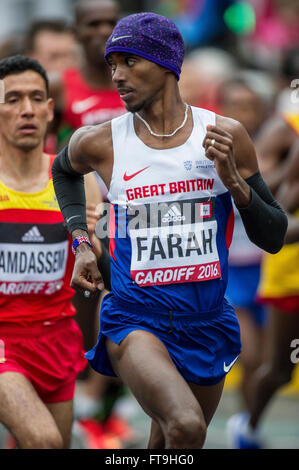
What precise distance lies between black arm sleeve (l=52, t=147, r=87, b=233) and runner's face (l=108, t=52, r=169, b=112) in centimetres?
51

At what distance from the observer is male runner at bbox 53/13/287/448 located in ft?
16.2

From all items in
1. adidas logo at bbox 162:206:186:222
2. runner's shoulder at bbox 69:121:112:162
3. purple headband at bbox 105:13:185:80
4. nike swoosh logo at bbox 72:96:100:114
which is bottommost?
adidas logo at bbox 162:206:186:222

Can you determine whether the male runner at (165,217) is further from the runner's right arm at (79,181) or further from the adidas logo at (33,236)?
the adidas logo at (33,236)

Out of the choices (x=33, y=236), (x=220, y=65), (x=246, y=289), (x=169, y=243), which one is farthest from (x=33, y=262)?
(x=220, y=65)

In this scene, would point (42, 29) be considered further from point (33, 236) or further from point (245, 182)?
point (245, 182)

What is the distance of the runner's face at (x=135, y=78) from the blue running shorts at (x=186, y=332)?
38.1 inches

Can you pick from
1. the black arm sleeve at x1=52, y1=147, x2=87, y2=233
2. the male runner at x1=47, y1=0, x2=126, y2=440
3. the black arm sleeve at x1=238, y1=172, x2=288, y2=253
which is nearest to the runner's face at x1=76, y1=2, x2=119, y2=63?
the male runner at x1=47, y1=0, x2=126, y2=440


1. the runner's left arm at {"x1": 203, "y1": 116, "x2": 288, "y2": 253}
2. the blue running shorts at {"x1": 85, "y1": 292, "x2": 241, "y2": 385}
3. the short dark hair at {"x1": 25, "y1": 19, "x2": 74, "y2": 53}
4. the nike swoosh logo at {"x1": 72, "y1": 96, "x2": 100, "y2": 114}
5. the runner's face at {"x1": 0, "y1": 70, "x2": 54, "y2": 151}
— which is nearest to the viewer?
the runner's left arm at {"x1": 203, "y1": 116, "x2": 288, "y2": 253}

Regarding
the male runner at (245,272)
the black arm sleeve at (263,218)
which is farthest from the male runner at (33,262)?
the male runner at (245,272)

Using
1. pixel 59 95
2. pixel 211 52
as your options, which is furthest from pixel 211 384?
pixel 211 52

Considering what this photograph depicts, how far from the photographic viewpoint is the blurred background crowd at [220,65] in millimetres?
8172

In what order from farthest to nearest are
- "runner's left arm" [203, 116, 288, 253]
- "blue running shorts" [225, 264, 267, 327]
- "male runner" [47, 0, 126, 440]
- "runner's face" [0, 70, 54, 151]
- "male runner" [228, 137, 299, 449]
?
"blue running shorts" [225, 264, 267, 327], "male runner" [47, 0, 126, 440], "male runner" [228, 137, 299, 449], "runner's face" [0, 70, 54, 151], "runner's left arm" [203, 116, 288, 253]

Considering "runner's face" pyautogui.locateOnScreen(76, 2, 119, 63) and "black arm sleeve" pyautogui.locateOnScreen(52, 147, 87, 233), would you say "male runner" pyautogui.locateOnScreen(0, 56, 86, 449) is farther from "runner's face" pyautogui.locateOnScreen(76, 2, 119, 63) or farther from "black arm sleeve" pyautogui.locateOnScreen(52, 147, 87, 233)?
"runner's face" pyautogui.locateOnScreen(76, 2, 119, 63)

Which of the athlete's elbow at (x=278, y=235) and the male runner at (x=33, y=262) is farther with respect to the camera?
the male runner at (x=33, y=262)
